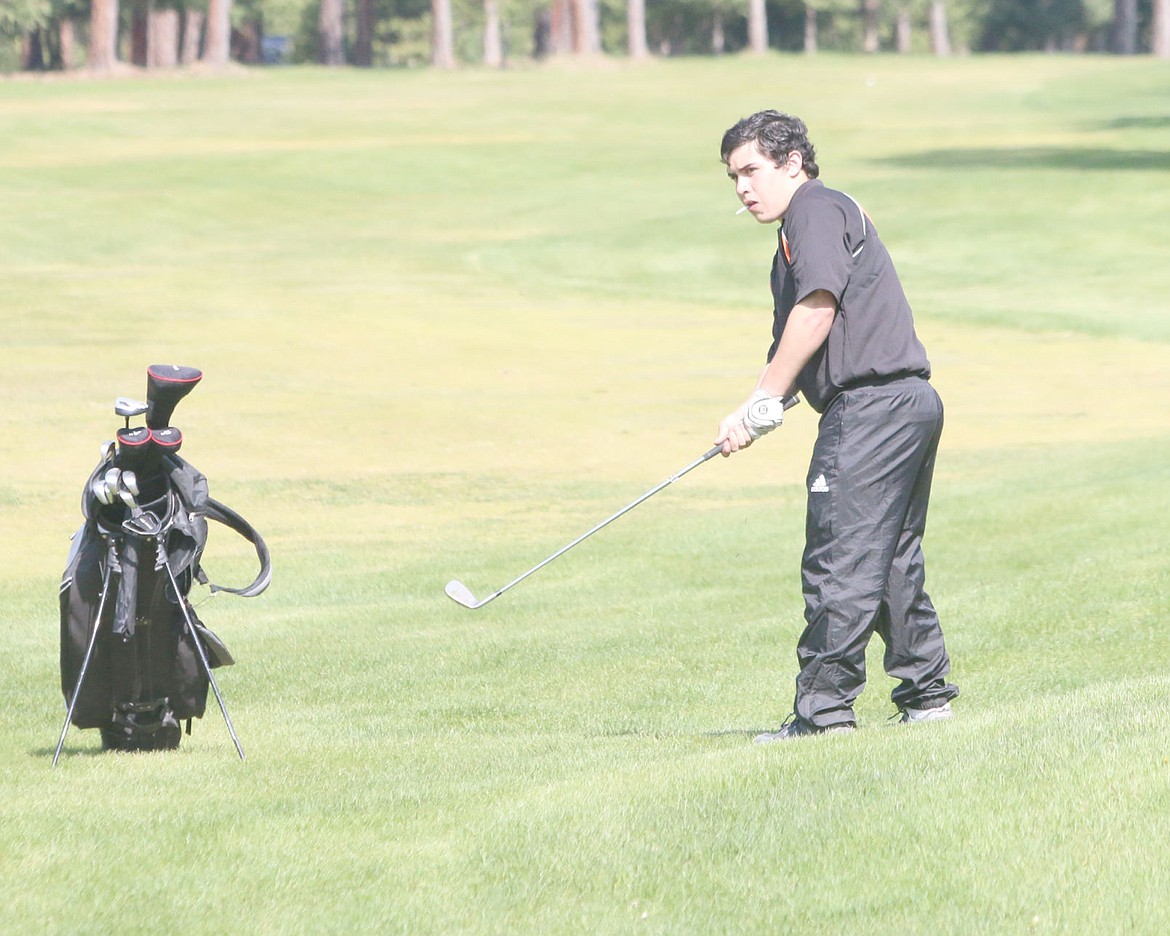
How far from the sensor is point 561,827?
5.25m

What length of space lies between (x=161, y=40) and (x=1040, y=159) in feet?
147

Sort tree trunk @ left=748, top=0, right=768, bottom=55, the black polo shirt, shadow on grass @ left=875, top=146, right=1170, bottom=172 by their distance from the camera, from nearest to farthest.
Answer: the black polo shirt < shadow on grass @ left=875, top=146, right=1170, bottom=172 < tree trunk @ left=748, top=0, right=768, bottom=55

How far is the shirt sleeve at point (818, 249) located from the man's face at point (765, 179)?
0.52 feet

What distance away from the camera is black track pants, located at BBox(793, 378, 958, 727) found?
6.39 meters

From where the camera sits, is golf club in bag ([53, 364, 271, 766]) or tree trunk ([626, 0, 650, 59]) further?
tree trunk ([626, 0, 650, 59])

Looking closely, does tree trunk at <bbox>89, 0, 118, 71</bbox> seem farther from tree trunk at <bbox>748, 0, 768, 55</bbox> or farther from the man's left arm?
the man's left arm

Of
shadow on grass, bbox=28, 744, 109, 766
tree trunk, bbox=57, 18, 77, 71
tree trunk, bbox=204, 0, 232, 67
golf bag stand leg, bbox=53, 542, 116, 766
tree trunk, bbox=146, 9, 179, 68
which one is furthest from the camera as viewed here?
tree trunk, bbox=57, 18, 77, 71

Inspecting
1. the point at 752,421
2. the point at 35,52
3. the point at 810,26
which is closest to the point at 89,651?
the point at 752,421

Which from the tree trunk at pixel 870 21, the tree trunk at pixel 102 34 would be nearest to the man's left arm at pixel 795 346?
the tree trunk at pixel 102 34

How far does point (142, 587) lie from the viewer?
646 cm

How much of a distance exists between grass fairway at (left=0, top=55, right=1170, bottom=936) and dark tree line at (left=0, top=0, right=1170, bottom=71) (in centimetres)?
3710

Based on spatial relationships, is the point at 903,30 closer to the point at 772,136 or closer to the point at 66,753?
the point at 772,136

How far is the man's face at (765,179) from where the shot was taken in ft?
21.4

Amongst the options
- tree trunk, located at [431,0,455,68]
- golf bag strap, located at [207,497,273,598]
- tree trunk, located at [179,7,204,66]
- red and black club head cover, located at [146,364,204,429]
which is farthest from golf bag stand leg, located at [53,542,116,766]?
tree trunk, located at [179,7,204,66]
